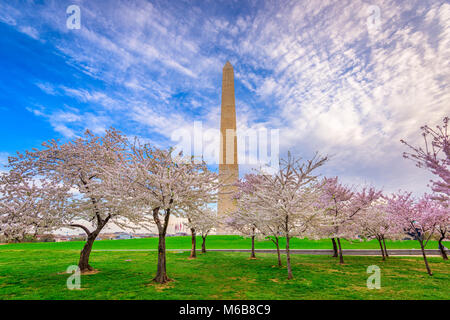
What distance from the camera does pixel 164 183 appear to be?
35.3 feet

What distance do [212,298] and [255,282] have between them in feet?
11.9

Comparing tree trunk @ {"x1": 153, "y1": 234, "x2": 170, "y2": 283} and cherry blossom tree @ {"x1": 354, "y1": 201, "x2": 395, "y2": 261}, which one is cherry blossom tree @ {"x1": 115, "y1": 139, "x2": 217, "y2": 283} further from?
cherry blossom tree @ {"x1": 354, "y1": 201, "x2": 395, "y2": 261}

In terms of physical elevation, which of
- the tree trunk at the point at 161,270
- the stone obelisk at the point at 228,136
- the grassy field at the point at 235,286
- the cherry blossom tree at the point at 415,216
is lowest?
the grassy field at the point at 235,286

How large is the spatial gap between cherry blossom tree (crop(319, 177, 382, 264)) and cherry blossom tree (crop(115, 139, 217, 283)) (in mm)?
10434

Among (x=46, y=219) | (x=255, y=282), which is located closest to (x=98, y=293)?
(x=46, y=219)

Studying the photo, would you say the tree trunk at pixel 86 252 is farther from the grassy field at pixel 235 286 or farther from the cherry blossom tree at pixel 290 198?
the cherry blossom tree at pixel 290 198

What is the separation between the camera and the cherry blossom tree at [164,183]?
431 inches

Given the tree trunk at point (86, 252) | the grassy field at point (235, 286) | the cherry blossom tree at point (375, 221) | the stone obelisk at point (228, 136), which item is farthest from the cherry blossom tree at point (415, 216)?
the stone obelisk at point (228, 136)

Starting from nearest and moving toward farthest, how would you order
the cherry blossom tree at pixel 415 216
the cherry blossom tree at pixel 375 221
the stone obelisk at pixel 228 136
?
the cherry blossom tree at pixel 415 216 → the cherry blossom tree at pixel 375 221 → the stone obelisk at pixel 228 136

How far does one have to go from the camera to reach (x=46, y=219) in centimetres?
1258

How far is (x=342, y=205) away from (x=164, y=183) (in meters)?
15.2

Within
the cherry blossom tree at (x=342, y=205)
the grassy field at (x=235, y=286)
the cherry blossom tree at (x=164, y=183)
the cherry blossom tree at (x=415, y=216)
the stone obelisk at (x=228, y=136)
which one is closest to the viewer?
the grassy field at (x=235, y=286)

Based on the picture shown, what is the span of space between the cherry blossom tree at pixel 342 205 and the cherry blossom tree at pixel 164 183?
1043 centimetres
